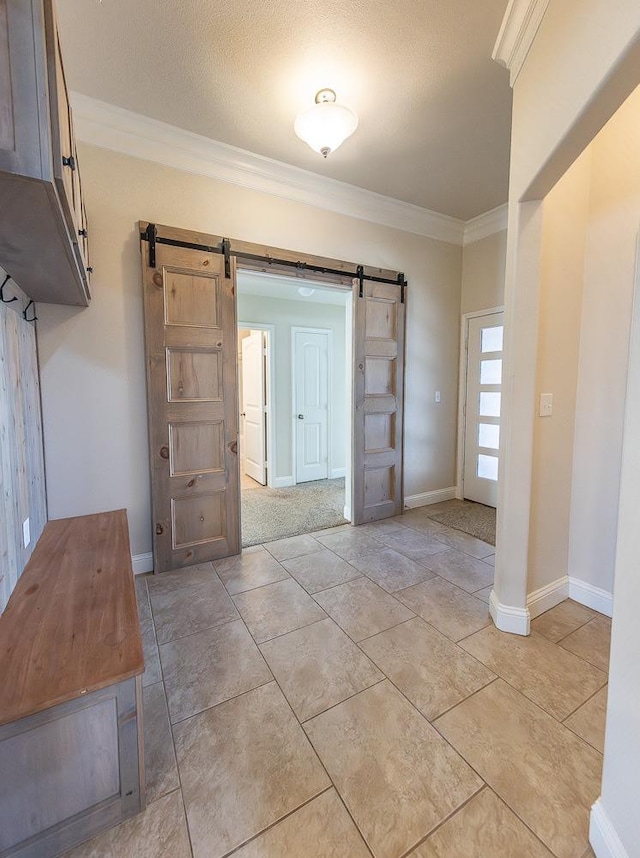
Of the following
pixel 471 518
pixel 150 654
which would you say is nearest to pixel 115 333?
pixel 150 654

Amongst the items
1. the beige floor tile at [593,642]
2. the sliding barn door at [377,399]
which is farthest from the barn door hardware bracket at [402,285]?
the beige floor tile at [593,642]

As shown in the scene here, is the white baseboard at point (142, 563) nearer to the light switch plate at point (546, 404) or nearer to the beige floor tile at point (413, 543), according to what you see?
the beige floor tile at point (413, 543)

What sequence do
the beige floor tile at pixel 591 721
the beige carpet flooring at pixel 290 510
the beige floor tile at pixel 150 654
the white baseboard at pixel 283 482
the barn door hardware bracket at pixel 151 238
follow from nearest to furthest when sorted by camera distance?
the beige floor tile at pixel 591 721 → the beige floor tile at pixel 150 654 → the barn door hardware bracket at pixel 151 238 → the beige carpet flooring at pixel 290 510 → the white baseboard at pixel 283 482

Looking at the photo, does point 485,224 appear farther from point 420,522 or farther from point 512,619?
point 512,619

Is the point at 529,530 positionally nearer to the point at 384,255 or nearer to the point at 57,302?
the point at 384,255

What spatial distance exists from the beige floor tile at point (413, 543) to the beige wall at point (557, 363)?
873mm

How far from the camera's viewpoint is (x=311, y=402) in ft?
16.8

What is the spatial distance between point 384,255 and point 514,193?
1.78 metres

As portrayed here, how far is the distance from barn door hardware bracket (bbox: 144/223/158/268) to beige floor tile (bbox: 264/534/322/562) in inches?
89.9

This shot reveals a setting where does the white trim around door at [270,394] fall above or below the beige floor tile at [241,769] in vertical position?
above

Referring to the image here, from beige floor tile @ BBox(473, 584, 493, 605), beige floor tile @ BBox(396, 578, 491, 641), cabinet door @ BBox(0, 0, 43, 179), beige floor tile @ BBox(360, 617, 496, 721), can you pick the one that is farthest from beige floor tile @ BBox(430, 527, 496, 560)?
cabinet door @ BBox(0, 0, 43, 179)

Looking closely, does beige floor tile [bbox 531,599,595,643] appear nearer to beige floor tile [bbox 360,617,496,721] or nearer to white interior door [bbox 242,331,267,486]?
beige floor tile [bbox 360,617,496,721]

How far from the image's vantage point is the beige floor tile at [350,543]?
9.62 ft

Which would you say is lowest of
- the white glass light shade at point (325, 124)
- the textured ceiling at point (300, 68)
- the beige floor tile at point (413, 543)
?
the beige floor tile at point (413, 543)
